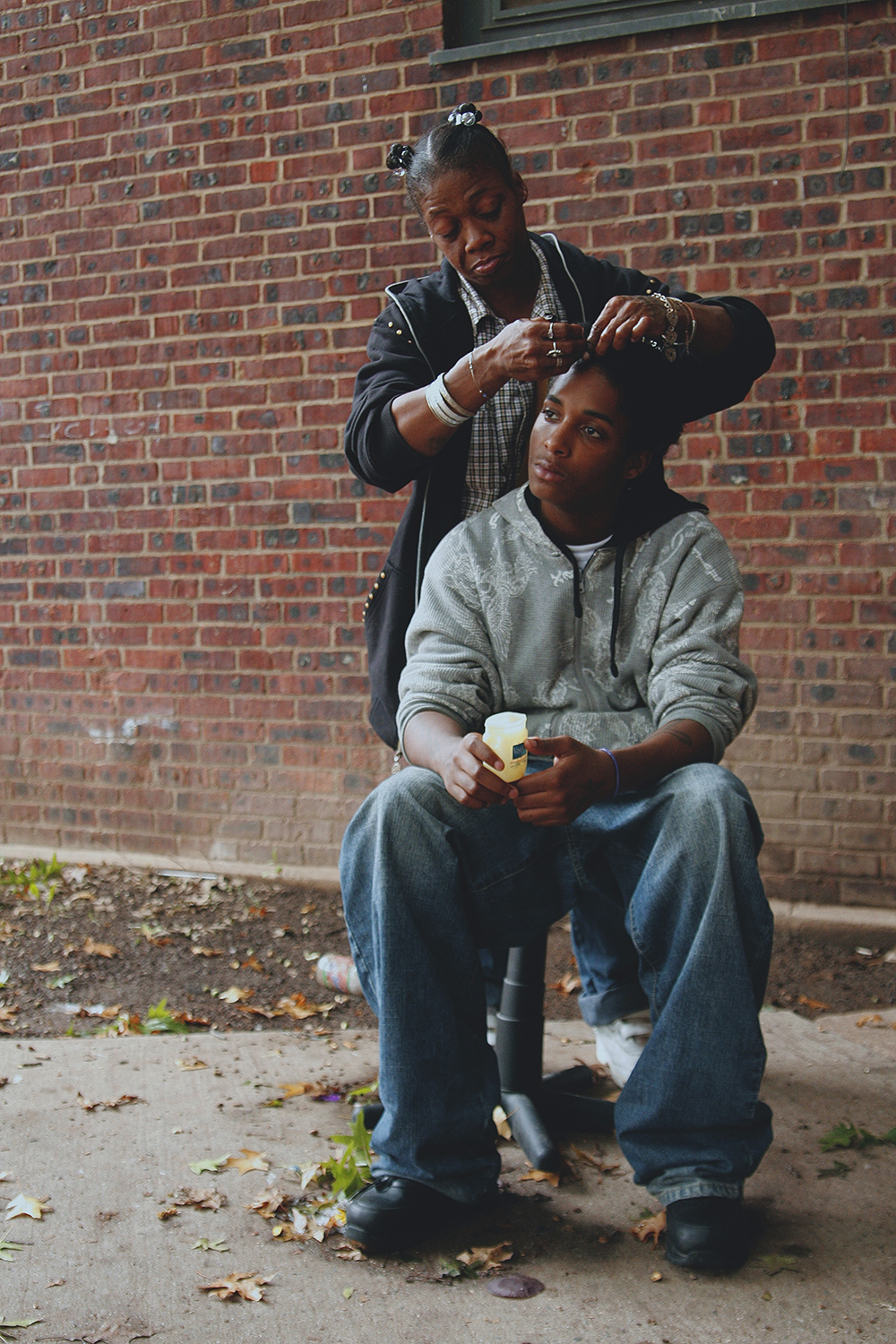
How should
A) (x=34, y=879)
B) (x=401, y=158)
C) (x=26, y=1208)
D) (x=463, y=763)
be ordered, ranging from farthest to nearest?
1. (x=34, y=879)
2. (x=401, y=158)
3. (x=26, y=1208)
4. (x=463, y=763)

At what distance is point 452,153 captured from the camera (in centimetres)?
226

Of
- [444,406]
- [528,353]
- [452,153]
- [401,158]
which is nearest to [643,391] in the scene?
[528,353]

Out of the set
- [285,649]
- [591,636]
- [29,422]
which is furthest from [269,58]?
[591,636]

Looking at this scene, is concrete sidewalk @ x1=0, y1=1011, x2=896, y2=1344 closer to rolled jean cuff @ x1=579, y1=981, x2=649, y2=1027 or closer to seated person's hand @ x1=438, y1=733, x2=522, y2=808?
rolled jean cuff @ x1=579, y1=981, x2=649, y2=1027

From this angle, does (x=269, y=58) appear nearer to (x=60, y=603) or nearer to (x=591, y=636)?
(x=60, y=603)

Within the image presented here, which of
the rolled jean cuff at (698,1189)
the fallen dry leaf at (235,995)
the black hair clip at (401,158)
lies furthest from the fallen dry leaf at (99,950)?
the black hair clip at (401,158)

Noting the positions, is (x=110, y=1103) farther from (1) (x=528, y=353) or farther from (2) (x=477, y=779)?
(1) (x=528, y=353)

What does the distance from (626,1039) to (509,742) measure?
0.93 metres

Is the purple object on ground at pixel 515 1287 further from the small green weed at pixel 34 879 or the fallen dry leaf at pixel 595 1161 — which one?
the small green weed at pixel 34 879

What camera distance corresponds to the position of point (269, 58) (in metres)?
4.29

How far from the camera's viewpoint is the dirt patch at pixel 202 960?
3.42 metres

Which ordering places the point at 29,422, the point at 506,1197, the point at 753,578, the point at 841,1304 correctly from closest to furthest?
the point at 841,1304 < the point at 506,1197 < the point at 753,578 < the point at 29,422

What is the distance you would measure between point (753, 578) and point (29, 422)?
10.1ft

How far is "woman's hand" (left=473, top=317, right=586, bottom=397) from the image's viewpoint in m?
2.06
